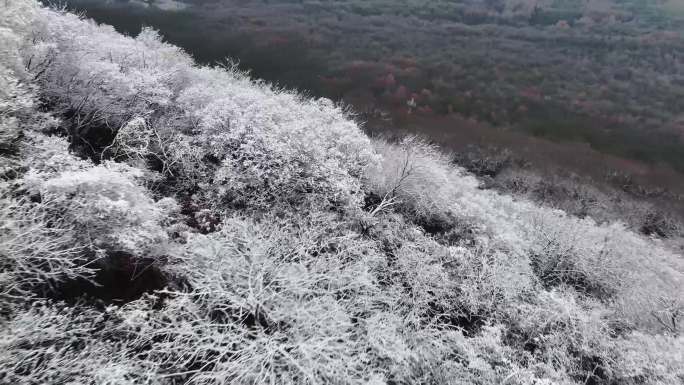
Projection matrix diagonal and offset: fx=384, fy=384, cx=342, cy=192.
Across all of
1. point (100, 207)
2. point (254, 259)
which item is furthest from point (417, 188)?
point (100, 207)

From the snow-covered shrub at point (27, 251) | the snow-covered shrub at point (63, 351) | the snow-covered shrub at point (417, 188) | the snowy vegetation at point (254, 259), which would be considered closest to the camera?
the snow-covered shrub at point (63, 351)

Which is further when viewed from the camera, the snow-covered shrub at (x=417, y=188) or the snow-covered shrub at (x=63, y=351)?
the snow-covered shrub at (x=417, y=188)

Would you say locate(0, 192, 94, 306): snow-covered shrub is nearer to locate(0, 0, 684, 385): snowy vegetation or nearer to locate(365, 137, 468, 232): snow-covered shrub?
locate(0, 0, 684, 385): snowy vegetation

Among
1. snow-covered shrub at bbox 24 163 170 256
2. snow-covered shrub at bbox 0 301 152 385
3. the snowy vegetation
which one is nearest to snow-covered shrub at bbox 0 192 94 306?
the snowy vegetation

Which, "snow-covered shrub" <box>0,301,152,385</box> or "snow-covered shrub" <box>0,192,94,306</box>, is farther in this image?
"snow-covered shrub" <box>0,192,94,306</box>

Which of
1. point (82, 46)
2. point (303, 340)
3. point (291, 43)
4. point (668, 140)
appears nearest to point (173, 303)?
point (303, 340)

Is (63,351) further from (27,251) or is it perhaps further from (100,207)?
(100,207)

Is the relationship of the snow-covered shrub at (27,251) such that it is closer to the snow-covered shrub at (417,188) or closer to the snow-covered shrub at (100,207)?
the snow-covered shrub at (100,207)

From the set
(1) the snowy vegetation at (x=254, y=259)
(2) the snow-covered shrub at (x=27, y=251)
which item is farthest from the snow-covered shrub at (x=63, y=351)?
(2) the snow-covered shrub at (x=27, y=251)
